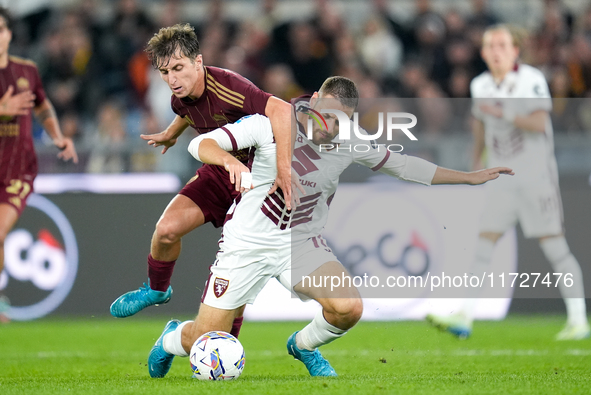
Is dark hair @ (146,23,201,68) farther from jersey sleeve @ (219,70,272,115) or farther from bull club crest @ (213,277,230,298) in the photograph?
bull club crest @ (213,277,230,298)

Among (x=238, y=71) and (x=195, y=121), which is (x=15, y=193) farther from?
(x=238, y=71)

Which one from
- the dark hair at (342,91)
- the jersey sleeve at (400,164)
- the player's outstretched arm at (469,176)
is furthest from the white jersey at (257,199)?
the player's outstretched arm at (469,176)

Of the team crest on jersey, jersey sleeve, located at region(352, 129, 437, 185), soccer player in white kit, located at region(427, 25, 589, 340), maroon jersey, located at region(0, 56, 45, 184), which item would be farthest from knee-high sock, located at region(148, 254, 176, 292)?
soccer player in white kit, located at region(427, 25, 589, 340)

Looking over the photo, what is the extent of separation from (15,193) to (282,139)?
316 centimetres

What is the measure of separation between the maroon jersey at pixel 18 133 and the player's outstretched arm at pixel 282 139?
3056 mm

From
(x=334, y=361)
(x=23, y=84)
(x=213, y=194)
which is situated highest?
(x=23, y=84)

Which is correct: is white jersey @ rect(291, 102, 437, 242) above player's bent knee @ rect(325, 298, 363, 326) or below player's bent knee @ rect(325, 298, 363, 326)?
above

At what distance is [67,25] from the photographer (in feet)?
38.9

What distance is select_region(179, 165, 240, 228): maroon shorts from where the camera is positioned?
5613mm

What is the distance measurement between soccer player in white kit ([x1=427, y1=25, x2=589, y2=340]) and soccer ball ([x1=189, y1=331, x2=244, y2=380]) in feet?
10.8

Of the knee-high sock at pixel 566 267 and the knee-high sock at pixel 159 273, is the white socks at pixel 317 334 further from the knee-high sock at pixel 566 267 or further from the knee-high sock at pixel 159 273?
the knee-high sock at pixel 566 267

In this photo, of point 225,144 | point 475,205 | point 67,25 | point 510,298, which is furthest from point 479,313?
point 67,25

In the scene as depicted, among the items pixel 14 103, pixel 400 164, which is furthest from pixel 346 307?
pixel 14 103

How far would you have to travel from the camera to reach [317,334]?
4.97m
